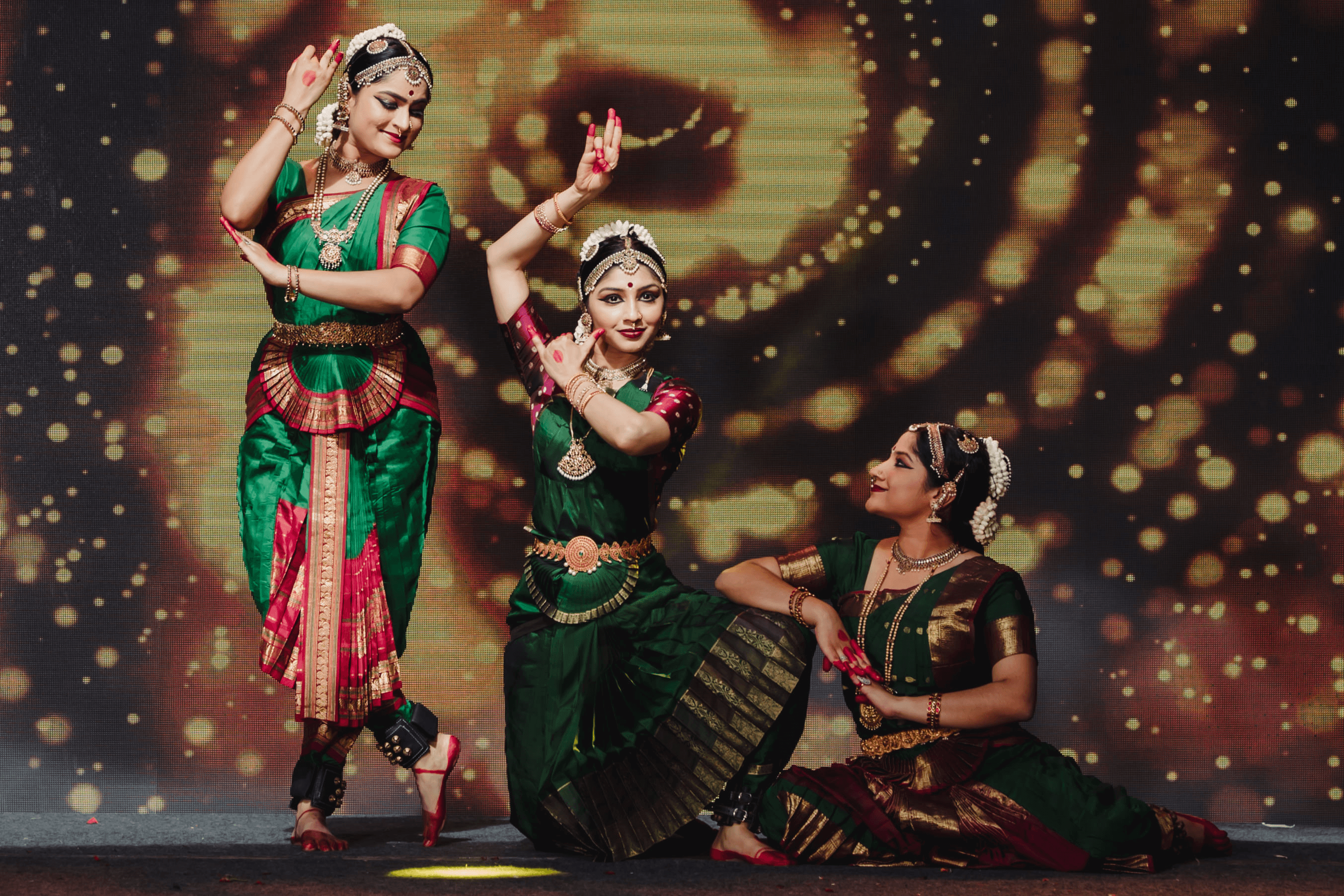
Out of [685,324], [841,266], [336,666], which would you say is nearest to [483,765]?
[336,666]

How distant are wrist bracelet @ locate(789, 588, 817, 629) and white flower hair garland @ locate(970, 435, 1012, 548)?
0.38 meters

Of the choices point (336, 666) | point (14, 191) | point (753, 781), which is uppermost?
point (14, 191)

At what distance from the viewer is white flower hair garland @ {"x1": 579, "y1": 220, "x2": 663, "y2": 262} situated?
306 cm

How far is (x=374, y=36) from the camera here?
3.04 meters

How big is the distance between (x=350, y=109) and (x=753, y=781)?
5.51 feet

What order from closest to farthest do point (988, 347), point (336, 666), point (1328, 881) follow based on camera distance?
1. point (1328, 881)
2. point (336, 666)
3. point (988, 347)

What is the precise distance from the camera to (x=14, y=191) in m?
3.68

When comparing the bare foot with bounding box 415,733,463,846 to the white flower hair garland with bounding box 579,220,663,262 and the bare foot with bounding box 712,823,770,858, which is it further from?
the white flower hair garland with bounding box 579,220,663,262

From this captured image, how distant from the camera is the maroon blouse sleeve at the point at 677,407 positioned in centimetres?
295

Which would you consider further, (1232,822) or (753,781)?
(1232,822)

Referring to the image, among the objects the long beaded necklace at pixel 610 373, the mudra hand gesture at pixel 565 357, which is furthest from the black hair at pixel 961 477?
the mudra hand gesture at pixel 565 357

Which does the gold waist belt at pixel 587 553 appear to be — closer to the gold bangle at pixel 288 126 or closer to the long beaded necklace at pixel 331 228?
the long beaded necklace at pixel 331 228

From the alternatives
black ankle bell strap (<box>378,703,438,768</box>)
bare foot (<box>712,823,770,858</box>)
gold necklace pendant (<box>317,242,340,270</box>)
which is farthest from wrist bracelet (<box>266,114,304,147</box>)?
bare foot (<box>712,823,770,858</box>)

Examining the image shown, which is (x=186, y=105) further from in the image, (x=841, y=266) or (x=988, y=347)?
(x=988, y=347)
